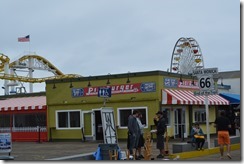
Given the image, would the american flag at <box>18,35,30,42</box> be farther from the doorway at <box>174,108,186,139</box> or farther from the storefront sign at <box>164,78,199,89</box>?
the doorway at <box>174,108,186,139</box>

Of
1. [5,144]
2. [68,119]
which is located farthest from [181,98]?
[5,144]

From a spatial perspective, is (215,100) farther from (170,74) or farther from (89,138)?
(89,138)

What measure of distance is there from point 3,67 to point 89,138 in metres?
37.6

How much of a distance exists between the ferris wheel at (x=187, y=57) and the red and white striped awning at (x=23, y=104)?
16.9 m

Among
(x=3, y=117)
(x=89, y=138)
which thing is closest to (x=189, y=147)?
(x=89, y=138)

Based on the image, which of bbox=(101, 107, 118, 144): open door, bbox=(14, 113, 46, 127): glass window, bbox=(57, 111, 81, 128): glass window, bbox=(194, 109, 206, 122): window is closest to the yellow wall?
bbox=(57, 111, 81, 128): glass window

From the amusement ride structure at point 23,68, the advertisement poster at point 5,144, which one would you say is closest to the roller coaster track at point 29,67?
the amusement ride structure at point 23,68

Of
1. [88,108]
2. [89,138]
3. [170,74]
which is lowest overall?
[89,138]

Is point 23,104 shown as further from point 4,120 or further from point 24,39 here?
point 24,39

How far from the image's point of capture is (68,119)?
31.4 meters

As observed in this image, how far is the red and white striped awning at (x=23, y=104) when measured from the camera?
32500 mm

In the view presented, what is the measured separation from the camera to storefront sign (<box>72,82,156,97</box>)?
28.5m

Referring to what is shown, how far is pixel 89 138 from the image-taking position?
30047mm

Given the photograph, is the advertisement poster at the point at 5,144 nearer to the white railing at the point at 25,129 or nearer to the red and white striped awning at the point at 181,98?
the red and white striped awning at the point at 181,98
